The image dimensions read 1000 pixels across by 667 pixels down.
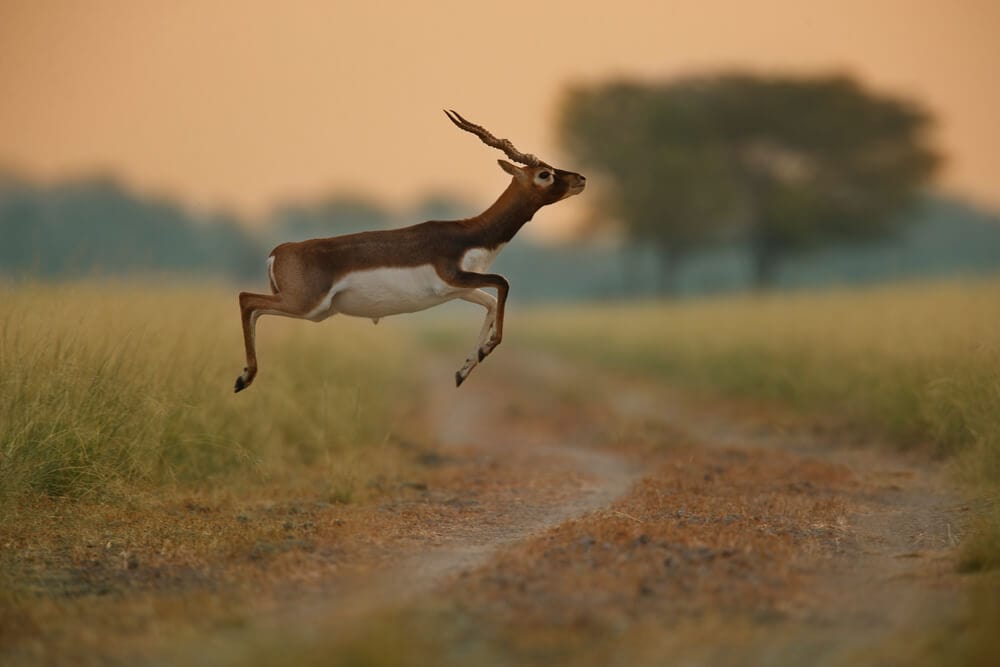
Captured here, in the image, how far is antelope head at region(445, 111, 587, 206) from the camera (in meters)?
6.58

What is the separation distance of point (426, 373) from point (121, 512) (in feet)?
57.1

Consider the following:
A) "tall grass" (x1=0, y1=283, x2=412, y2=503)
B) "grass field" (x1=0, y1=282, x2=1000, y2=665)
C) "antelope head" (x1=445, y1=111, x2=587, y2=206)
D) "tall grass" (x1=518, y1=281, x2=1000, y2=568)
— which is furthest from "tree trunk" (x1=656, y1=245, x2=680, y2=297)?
"antelope head" (x1=445, y1=111, x2=587, y2=206)

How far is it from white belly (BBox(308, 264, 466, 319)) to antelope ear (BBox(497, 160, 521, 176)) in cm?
91

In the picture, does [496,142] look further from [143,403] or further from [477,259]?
[143,403]

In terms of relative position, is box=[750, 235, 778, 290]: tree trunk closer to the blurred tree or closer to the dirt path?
the blurred tree

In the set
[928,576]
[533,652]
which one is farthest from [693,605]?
[928,576]

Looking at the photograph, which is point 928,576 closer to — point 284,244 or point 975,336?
point 284,244

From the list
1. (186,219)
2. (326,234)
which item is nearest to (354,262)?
(326,234)

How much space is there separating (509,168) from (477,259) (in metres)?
0.70

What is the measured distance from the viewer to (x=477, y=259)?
20.9 ft

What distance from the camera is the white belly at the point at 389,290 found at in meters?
6.18

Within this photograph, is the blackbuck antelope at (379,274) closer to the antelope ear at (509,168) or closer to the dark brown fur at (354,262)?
the dark brown fur at (354,262)

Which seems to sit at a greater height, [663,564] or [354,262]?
[354,262]

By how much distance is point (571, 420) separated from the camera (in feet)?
50.4
